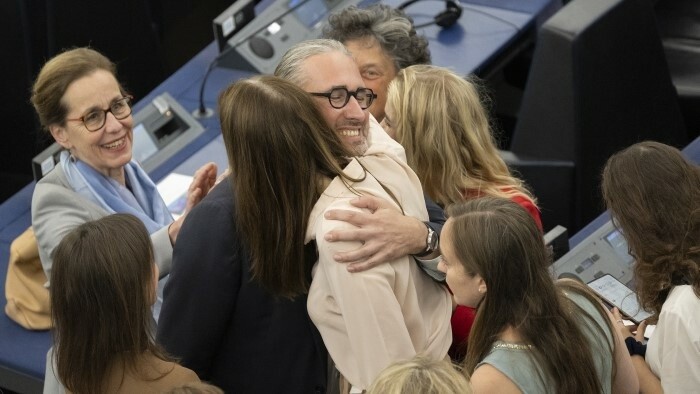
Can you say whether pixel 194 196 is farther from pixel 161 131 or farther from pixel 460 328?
pixel 161 131

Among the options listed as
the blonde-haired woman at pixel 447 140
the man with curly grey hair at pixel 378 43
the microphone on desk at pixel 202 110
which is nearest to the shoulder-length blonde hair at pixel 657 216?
the blonde-haired woman at pixel 447 140

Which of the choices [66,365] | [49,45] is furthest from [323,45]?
[49,45]

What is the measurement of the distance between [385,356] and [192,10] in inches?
152

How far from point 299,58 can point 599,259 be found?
1.14 m

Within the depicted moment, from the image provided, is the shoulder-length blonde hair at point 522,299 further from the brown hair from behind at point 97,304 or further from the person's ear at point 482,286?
the brown hair from behind at point 97,304

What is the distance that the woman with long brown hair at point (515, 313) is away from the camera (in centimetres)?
214

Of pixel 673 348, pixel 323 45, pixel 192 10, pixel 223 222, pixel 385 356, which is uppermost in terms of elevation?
pixel 323 45

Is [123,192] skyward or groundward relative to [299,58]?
groundward

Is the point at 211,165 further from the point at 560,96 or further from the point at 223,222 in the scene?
the point at 560,96

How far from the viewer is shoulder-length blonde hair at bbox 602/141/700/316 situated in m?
2.45

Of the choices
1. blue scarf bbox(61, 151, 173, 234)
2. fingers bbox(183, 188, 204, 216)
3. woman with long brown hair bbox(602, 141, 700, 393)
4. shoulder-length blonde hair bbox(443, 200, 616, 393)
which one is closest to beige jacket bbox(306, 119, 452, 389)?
shoulder-length blonde hair bbox(443, 200, 616, 393)

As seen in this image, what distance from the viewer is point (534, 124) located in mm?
3859

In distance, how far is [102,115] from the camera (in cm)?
307

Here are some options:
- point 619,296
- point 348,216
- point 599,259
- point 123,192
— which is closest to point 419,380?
point 348,216
